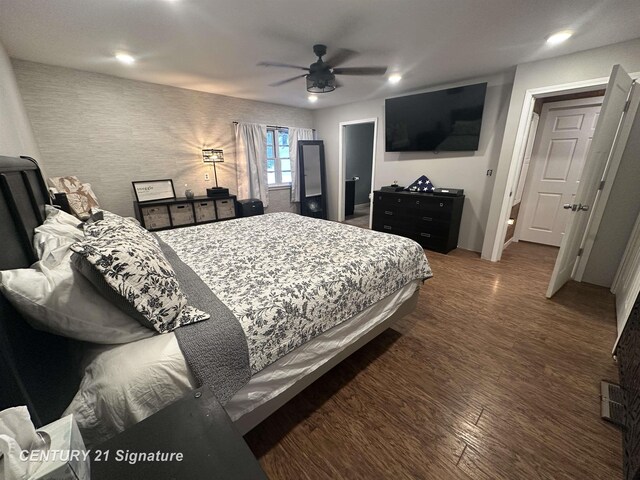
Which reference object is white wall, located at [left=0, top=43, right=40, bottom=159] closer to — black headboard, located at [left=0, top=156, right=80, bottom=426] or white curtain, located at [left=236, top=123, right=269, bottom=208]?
black headboard, located at [left=0, top=156, right=80, bottom=426]

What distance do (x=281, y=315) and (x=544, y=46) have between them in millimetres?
3433

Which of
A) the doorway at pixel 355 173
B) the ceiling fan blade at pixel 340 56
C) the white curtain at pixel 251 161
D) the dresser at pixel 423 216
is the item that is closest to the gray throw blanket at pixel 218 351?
the ceiling fan blade at pixel 340 56

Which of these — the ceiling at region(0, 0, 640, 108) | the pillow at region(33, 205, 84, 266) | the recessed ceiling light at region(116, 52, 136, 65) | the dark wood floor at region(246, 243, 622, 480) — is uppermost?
the recessed ceiling light at region(116, 52, 136, 65)

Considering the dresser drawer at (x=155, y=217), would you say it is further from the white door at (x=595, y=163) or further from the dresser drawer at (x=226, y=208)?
the white door at (x=595, y=163)

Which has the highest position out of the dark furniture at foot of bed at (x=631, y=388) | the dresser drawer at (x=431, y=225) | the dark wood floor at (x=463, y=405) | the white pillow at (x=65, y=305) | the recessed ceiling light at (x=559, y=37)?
the recessed ceiling light at (x=559, y=37)

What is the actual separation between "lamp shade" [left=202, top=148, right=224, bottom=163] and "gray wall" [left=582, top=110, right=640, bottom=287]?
199 inches

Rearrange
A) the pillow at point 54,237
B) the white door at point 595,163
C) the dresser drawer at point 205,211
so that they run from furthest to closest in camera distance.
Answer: the dresser drawer at point 205,211, the white door at point 595,163, the pillow at point 54,237

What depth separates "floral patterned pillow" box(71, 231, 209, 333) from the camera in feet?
3.03

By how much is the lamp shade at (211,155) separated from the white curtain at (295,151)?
156cm

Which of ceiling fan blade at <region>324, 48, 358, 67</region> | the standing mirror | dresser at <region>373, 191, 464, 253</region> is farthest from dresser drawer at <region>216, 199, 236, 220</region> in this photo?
ceiling fan blade at <region>324, 48, 358, 67</region>

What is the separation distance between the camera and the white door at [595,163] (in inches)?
82.1

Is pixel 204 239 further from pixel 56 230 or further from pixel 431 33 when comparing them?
pixel 431 33

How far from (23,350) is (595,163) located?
3.78m

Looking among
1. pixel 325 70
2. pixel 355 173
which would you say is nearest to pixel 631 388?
pixel 325 70
